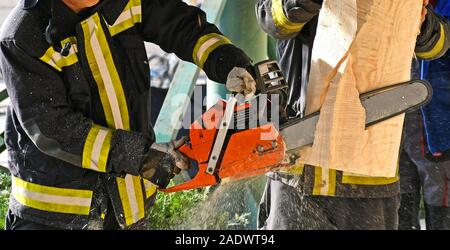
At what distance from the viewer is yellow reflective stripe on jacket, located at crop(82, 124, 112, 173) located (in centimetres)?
274

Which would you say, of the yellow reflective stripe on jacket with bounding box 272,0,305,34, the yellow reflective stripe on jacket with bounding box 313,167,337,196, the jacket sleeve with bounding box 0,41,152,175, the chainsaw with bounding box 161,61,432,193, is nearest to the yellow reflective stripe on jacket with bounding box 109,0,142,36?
the jacket sleeve with bounding box 0,41,152,175

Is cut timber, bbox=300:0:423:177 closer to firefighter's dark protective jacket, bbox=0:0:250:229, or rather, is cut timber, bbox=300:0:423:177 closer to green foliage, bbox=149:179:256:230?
firefighter's dark protective jacket, bbox=0:0:250:229

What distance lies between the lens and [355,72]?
2.99 meters

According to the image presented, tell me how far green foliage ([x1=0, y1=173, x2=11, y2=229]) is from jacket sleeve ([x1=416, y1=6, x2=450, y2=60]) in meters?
2.29

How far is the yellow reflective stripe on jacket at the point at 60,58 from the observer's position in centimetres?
269

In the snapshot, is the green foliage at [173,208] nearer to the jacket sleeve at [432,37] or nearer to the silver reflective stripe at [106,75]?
the silver reflective stripe at [106,75]

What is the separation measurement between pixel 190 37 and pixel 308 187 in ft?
2.42


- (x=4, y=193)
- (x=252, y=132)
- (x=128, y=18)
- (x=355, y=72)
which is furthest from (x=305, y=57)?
(x=4, y=193)

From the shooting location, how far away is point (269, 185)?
343 centimetres

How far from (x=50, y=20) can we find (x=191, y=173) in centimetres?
232

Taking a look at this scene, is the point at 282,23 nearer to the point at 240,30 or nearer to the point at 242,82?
the point at 242,82

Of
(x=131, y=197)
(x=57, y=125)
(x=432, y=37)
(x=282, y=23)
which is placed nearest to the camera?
(x=57, y=125)
